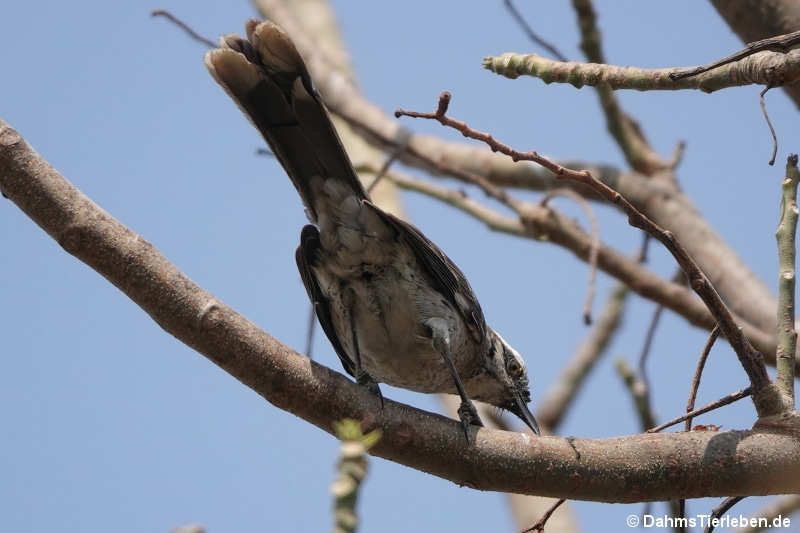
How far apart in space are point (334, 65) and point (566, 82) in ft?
16.6

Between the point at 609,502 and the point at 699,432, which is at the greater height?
the point at 699,432

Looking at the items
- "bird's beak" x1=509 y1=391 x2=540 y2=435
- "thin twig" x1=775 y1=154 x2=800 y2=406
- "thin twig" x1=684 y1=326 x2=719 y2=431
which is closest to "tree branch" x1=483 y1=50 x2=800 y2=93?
"thin twig" x1=775 y1=154 x2=800 y2=406

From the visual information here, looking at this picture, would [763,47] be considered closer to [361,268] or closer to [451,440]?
[451,440]

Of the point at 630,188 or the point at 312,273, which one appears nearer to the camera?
the point at 312,273

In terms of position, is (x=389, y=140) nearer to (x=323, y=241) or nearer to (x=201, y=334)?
(x=323, y=241)

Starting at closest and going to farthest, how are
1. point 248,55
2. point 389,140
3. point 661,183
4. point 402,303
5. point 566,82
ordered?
point 566,82, point 248,55, point 402,303, point 661,183, point 389,140

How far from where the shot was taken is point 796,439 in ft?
10.4

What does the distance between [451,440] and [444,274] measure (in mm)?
1741

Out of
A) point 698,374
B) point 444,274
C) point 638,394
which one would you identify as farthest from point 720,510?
point 444,274

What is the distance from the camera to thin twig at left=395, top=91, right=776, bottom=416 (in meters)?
2.98

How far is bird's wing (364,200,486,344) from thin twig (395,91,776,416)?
1448mm

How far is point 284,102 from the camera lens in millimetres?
4414

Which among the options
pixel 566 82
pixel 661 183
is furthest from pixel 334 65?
pixel 566 82

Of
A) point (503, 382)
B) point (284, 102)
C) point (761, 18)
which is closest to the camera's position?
point (284, 102)
